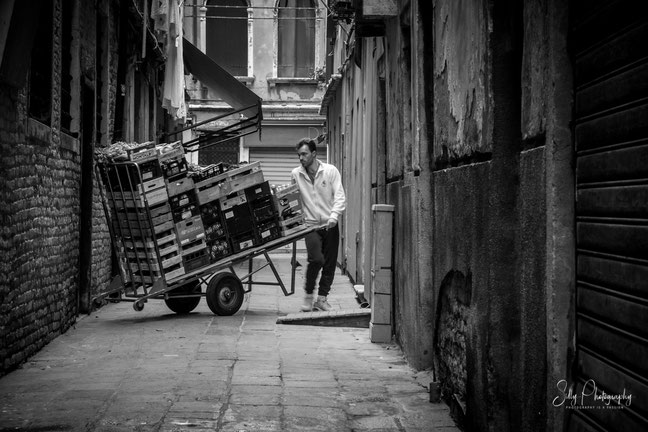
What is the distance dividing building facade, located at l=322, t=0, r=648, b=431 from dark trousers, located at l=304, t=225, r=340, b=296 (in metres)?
3.22

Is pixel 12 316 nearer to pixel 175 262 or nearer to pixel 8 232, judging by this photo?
pixel 8 232

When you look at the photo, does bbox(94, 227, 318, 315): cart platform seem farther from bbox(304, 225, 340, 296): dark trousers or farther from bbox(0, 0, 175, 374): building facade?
bbox(0, 0, 175, 374): building facade

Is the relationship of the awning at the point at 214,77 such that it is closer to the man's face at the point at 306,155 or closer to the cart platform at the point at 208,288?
the man's face at the point at 306,155

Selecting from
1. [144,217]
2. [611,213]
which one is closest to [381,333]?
[144,217]

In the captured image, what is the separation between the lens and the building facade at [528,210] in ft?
11.1

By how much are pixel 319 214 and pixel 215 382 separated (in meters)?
4.82

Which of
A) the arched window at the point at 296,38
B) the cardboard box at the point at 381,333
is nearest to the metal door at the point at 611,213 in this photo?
the cardboard box at the point at 381,333

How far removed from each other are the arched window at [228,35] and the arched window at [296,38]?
102 cm

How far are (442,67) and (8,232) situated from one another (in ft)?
11.1

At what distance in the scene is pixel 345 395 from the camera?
6.65 meters

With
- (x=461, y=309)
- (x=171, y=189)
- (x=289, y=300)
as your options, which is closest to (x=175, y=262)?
(x=171, y=189)

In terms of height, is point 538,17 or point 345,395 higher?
point 538,17

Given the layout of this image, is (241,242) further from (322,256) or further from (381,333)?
(381,333)

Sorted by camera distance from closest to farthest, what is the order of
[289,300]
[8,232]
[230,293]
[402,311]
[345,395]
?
1. [345,395]
2. [8,232]
3. [402,311]
4. [230,293]
5. [289,300]
